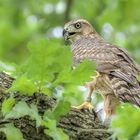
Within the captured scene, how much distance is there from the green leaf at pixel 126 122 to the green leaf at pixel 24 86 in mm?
638

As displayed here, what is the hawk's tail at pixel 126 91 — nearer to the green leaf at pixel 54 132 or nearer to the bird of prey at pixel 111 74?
the bird of prey at pixel 111 74

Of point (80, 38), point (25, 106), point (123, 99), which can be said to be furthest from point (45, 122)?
point (80, 38)

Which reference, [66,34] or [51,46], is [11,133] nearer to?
[51,46]

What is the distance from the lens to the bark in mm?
4062

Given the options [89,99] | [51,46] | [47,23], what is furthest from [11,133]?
[47,23]

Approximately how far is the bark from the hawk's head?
3.40 metres

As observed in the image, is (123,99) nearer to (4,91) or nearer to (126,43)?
(4,91)

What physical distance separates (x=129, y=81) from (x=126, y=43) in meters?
5.79

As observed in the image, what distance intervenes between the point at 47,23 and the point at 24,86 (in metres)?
7.44

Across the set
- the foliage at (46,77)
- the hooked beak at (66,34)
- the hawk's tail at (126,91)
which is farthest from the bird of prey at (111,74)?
the foliage at (46,77)

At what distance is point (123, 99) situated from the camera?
5.30 meters

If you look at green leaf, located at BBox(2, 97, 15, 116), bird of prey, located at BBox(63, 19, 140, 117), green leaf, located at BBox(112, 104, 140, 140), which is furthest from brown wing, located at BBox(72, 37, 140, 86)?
green leaf, located at BBox(112, 104, 140, 140)

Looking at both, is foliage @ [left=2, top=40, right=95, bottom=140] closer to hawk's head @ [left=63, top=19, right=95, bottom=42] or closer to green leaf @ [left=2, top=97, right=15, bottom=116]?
green leaf @ [left=2, top=97, right=15, bottom=116]

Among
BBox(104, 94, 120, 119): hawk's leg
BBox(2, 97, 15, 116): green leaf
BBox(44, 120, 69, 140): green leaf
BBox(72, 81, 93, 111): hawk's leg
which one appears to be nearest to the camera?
BBox(44, 120, 69, 140): green leaf
